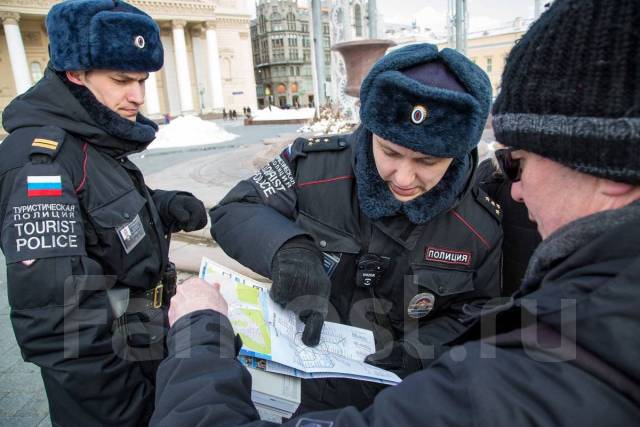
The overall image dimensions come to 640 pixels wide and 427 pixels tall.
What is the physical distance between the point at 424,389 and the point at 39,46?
151 feet

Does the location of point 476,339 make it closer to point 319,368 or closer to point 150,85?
point 319,368

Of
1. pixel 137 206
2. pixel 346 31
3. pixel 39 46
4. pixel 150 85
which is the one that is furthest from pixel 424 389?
pixel 39 46

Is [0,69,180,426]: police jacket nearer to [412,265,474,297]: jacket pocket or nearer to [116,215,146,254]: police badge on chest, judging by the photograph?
[116,215,146,254]: police badge on chest

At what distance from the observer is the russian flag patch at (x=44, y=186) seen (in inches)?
57.0

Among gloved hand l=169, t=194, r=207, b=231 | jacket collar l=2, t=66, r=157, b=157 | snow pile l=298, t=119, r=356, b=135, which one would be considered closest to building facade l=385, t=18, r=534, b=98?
snow pile l=298, t=119, r=356, b=135

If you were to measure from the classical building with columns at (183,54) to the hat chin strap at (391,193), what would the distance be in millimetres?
38179

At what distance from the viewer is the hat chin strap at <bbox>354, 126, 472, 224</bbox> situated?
1628mm

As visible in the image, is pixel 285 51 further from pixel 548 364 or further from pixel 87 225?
pixel 548 364

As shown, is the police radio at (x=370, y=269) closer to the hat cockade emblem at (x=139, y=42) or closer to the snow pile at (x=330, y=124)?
the hat cockade emblem at (x=139, y=42)

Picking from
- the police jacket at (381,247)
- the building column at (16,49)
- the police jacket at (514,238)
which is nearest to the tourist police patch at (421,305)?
the police jacket at (381,247)

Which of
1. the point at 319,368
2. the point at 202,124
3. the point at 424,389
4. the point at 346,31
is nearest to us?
the point at 424,389

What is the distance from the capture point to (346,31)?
1526cm

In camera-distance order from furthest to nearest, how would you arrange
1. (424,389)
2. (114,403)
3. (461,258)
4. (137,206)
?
(137,206) < (461,258) < (114,403) < (424,389)

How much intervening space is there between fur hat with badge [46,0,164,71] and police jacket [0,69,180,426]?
4.9 inches
